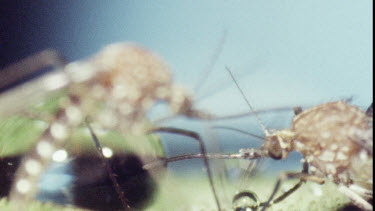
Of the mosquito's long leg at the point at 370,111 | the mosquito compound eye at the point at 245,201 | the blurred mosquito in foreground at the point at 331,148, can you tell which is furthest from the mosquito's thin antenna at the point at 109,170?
the mosquito's long leg at the point at 370,111

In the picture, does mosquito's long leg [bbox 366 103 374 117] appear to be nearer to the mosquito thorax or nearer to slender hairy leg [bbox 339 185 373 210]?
the mosquito thorax

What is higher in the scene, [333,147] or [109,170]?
[109,170]

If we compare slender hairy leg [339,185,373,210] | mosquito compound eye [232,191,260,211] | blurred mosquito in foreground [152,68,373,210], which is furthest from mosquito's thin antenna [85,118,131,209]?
slender hairy leg [339,185,373,210]

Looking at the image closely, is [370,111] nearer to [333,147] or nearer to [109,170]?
[333,147]

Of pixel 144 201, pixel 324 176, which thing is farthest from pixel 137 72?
pixel 324 176

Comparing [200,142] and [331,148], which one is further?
[331,148]

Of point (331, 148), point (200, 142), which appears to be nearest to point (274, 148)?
point (331, 148)
